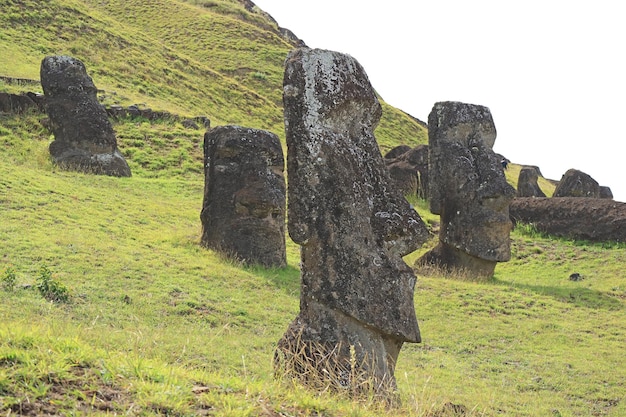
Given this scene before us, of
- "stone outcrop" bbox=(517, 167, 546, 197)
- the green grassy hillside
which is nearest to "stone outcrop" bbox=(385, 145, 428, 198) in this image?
"stone outcrop" bbox=(517, 167, 546, 197)

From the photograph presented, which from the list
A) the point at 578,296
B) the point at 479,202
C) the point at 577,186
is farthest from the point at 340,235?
the point at 577,186

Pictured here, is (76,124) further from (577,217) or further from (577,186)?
(577,186)

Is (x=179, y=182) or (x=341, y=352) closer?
(x=341, y=352)

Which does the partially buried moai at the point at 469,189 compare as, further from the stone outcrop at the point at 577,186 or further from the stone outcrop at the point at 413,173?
the stone outcrop at the point at 577,186

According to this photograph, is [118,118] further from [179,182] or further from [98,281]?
[98,281]

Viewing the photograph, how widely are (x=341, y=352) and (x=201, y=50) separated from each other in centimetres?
4913

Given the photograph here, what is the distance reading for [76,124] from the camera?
70.7ft

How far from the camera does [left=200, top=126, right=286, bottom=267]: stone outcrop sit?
14.3m

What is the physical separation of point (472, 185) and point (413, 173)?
942 cm

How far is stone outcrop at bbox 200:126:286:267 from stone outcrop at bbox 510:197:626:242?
9.35 meters

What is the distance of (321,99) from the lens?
693 centimetres

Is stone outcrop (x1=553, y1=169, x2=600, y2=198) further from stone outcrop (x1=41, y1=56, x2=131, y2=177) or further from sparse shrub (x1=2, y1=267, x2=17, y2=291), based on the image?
sparse shrub (x1=2, y1=267, x2=17, y2=291)

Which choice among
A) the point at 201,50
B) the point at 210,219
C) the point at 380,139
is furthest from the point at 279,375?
the point at 201,50

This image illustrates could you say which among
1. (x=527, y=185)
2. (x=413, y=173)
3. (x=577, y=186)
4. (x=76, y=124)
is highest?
(x=577, y=186)
